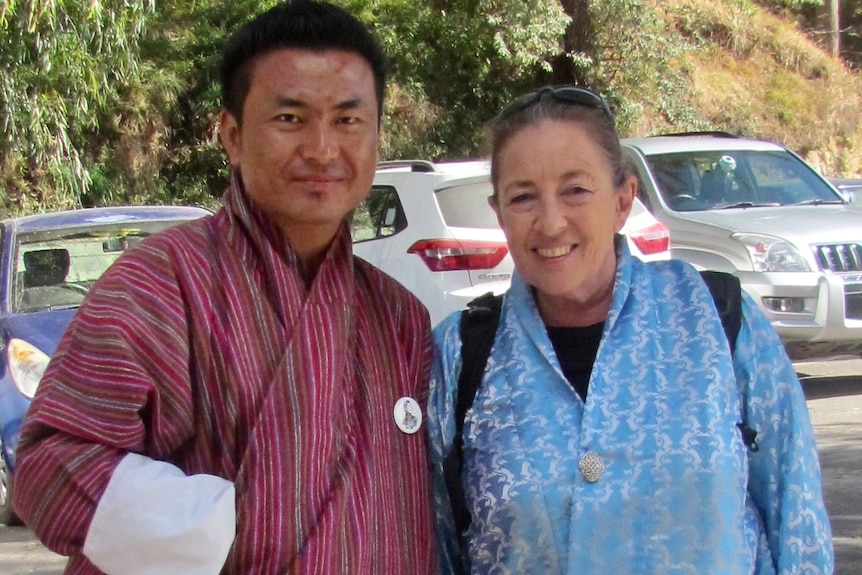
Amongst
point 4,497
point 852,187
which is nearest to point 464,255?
point 4,497

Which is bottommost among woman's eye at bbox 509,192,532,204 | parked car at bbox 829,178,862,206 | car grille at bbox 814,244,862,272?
parked car at bbox 829,178,862,206

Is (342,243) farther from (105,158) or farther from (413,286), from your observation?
(105,158)

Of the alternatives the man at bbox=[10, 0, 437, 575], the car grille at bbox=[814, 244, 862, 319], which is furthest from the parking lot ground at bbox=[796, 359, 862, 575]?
the man at bbox=[10, 0, 437, 575]

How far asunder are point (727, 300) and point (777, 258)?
6.87 metres

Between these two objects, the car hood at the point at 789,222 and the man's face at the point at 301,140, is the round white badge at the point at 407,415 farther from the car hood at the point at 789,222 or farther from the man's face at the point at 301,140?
the car hood at the point at 789,222

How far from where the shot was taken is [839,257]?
8844mm

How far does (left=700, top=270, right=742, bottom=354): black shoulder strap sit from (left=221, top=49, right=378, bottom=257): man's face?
711mm

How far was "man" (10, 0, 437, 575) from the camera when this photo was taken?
181 centimetres

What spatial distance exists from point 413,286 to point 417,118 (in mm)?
11435

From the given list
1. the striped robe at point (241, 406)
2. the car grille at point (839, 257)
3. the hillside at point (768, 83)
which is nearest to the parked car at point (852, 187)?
the car grille at point (839, 257)

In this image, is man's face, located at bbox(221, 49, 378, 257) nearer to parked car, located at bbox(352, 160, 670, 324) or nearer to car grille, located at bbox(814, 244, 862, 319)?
parked car, located at bbox(352, 160, 670, 324)

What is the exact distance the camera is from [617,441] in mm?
2133

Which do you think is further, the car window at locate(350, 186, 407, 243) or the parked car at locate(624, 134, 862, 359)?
the parked car at locate(624, 134, 862, 359)

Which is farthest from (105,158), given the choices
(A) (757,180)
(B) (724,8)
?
(B) (724,8)
